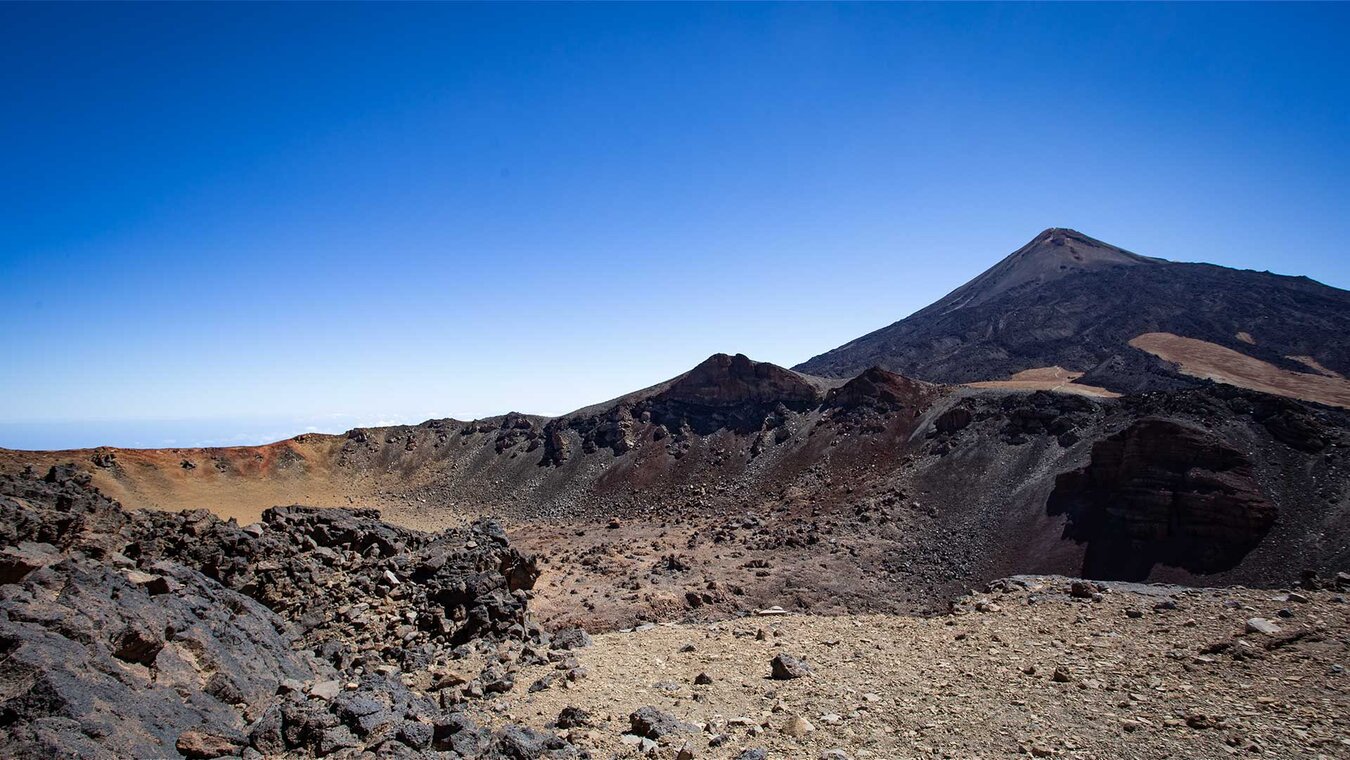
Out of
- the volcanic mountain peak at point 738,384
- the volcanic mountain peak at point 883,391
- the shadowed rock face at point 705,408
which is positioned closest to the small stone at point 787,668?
the volcanic mountain peak at point 883,391

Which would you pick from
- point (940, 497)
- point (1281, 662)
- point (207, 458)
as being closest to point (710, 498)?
point (940, 497)

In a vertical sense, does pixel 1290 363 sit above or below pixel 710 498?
above

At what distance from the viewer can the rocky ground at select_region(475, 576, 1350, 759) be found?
855cm

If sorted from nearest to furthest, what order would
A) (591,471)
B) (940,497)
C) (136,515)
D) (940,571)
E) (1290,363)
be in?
(136,515)
(940,571)
(940,497)
(591,471)
(1290,363)

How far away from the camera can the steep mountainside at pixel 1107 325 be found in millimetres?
74688

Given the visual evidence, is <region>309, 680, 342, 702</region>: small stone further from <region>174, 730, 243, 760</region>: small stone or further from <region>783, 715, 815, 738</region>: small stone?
<region>783, 715, 815, 738</region>: small stone

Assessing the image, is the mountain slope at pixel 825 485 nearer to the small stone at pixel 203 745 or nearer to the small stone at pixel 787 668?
the small stone at pixel 787 668

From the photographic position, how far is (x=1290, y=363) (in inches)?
2785

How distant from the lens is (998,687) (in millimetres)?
10742

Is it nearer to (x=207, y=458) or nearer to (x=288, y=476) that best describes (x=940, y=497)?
(x=288, y=476)

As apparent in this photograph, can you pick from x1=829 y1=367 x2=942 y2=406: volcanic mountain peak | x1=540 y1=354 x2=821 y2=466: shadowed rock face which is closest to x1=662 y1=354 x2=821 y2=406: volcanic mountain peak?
x1=540 y1=354 x2=821 y2=466: shadowed rock face

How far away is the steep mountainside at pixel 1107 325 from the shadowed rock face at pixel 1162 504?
35.8 meters

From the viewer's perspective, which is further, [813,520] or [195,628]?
[813,520]

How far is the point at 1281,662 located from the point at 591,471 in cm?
4765
